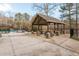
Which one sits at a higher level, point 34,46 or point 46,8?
point 46,8

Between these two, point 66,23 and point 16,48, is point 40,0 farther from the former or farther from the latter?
point 16,48

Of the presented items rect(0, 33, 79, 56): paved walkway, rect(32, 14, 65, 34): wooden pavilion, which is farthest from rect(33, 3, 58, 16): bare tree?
rect(0, 33, 79, 56): paved walkway

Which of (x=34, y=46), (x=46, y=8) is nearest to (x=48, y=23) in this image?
(x=46, y=8)

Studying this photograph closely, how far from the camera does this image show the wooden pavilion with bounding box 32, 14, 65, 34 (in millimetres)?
1637

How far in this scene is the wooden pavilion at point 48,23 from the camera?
1.64 m

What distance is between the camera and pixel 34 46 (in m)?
1.62

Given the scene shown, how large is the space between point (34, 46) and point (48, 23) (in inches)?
10.0

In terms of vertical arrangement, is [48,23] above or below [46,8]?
below

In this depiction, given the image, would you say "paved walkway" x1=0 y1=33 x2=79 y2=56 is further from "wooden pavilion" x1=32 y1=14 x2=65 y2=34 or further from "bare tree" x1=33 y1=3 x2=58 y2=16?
"bare tree" x1=33 y1=3 x2=58 y2=16

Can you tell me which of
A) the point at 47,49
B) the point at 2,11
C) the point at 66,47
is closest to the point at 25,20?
the point at 2,11

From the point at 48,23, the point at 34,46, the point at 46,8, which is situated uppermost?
the point at 46,8

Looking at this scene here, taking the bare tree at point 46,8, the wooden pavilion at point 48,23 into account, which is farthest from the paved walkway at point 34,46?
the bare tree at point 46,8

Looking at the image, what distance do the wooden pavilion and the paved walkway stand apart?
8 cm

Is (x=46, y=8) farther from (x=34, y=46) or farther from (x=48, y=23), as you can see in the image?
(x=34, y=46)
